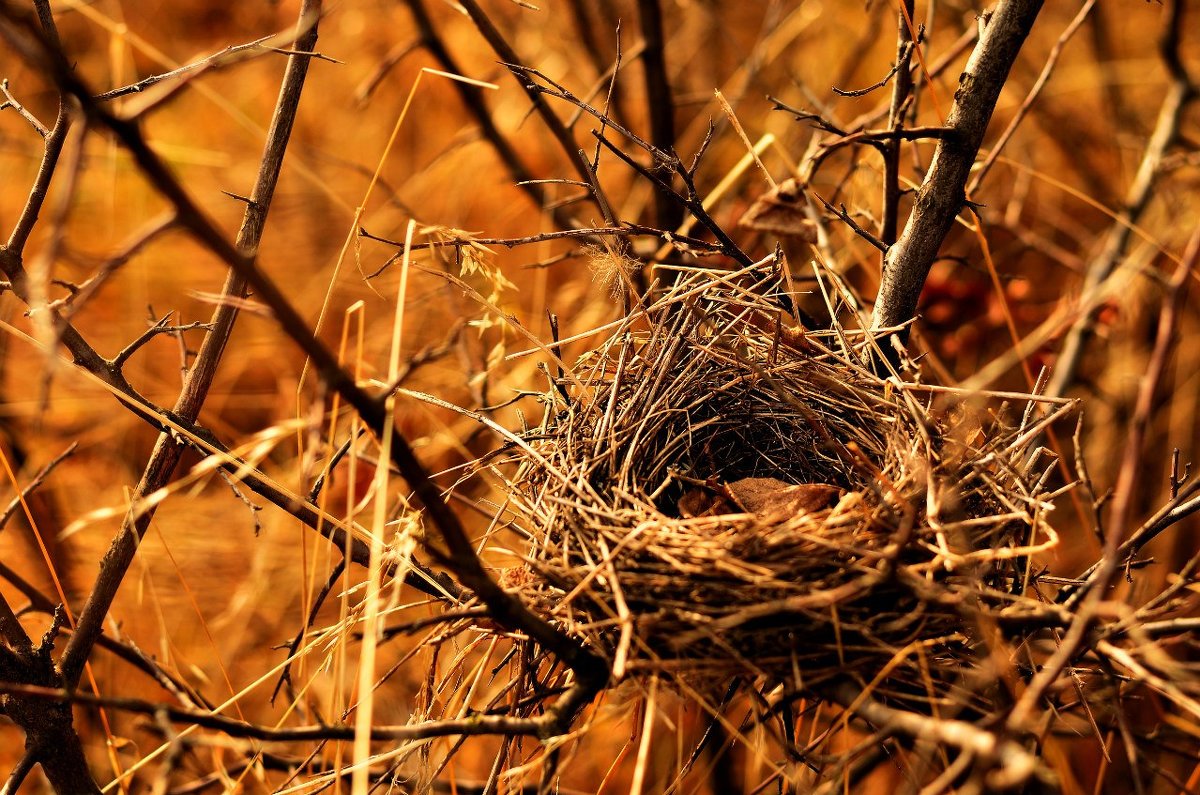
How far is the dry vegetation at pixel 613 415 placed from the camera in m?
0.81

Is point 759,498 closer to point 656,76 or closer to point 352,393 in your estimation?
point 352,393

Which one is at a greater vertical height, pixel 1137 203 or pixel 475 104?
pixel 475 104

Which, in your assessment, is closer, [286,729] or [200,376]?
[286,729]

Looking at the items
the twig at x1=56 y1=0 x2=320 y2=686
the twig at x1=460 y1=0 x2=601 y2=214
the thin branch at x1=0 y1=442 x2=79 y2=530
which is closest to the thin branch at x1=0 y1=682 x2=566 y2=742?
the twig at x1=56 y1=0 x2=320 y2=686

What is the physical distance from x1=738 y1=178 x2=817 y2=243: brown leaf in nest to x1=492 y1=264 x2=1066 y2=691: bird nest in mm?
72

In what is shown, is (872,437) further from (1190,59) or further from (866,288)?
(1190,59)

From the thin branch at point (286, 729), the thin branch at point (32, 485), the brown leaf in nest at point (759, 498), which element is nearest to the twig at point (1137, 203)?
the brown leaf in nest at point (759, 498)

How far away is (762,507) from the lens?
112 cm

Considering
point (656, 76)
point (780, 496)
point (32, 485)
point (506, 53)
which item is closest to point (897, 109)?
point (780, 496)

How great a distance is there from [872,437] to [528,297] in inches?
79.6

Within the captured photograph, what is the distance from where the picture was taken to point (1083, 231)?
2.84m

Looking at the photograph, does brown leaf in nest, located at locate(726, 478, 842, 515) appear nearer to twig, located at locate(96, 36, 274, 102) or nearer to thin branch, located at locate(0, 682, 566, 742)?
thin branch, located at locate(0, 682, 566, 742)

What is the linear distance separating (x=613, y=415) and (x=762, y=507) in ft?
0.69

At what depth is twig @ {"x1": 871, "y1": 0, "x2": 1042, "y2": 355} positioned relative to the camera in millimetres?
1045
